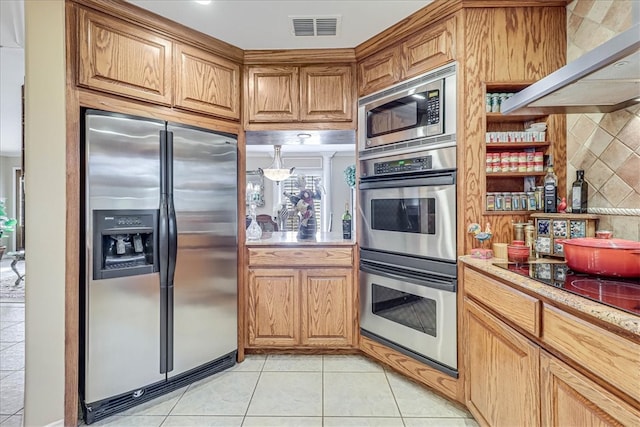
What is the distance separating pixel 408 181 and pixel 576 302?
48.1 inches

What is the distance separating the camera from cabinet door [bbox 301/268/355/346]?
247 cm

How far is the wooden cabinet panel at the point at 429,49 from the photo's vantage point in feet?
6.22

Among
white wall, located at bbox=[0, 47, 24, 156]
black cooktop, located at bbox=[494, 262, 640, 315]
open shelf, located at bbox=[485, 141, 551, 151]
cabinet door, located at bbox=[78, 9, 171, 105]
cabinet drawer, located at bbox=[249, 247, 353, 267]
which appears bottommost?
cabinet drawer, located at bbox=[249, 247, 353, 267]

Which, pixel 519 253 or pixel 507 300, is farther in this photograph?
pixel 519 253

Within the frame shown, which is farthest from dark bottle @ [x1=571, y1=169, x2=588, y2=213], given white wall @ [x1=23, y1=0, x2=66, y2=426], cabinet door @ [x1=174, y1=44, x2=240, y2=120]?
white wall @ [x1=23, y1=0, x2=66, y2=426]

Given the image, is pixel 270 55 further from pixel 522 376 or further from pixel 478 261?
pixel 522 376

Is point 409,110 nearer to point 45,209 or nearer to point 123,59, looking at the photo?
point 123,59

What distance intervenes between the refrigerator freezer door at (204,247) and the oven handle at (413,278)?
987mm

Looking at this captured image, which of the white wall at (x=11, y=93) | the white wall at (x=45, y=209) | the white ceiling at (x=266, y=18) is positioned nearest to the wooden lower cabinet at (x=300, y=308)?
the white wall at (x=45, y=209)

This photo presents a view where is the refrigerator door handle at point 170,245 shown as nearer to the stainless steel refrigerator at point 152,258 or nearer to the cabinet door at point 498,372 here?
the stainless steel refrigerator at point 152,258

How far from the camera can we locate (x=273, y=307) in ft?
8.13

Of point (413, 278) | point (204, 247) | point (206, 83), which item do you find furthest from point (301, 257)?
point (206, 83)

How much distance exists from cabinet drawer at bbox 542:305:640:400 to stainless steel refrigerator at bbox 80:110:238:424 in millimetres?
1892

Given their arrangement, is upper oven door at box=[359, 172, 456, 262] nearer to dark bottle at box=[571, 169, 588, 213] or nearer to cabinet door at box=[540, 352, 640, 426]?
dark bottle at box=[571, 169, 588, 213]
